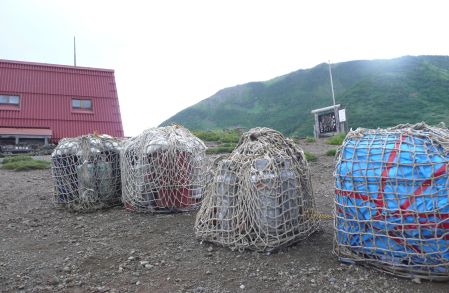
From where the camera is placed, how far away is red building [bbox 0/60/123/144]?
17000 mm

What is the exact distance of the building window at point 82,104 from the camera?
61.1 feet

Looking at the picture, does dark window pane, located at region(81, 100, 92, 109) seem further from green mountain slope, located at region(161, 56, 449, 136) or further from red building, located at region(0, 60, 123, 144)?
green mountain slope, located at region(161, 56, 449, 136)

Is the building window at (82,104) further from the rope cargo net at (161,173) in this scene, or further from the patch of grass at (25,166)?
the rope cargo net at (161,173)

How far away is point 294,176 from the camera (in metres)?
4.07

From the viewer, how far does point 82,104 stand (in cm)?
1873

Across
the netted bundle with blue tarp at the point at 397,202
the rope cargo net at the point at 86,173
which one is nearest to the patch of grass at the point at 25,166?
the rope cargo net at the point at 86,173

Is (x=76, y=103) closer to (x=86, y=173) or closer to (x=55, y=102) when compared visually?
(x=55, y=102)

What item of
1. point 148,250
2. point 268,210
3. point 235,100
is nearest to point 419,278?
point 268,210

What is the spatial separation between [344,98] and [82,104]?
20105 mm

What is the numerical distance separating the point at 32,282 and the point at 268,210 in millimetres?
2152

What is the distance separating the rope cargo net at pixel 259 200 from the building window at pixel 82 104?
51.3ft

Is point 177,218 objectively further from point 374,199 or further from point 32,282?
point 374,199

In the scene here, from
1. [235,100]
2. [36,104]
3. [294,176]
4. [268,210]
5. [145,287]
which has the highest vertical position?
[235,100]

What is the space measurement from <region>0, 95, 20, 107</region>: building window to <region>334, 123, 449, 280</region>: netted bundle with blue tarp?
669 inches
